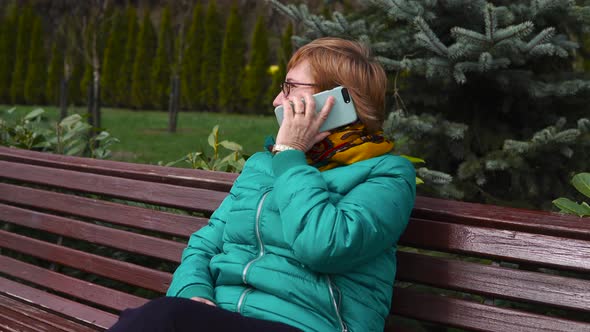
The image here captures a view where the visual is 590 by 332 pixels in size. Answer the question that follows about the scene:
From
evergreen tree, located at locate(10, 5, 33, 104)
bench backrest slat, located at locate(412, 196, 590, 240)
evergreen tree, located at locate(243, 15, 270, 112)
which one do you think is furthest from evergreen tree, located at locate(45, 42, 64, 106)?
bench backrest slat, located at locate(412, 196, 590, 240)

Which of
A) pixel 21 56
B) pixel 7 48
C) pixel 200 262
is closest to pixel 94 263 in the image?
pixel 200 262

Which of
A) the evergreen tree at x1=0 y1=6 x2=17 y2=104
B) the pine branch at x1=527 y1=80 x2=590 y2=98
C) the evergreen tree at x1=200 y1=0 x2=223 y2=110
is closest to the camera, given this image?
the pine branch at x1=527 y1=80 x2=590 y2=98

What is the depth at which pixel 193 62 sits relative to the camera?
18500mm

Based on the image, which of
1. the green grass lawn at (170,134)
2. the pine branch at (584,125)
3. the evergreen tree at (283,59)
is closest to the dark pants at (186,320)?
the pine branch at (584,125)

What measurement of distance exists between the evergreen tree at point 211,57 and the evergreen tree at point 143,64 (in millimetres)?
2079

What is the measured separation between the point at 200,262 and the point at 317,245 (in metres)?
0.55

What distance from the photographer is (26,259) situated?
3850mm

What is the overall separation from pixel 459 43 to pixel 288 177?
1.59m

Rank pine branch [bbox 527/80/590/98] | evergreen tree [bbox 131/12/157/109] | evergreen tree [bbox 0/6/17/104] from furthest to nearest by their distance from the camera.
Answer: evergreen tree [bbox 0/6/17/104], evergreen tree [bbox 131/12/157/109], pine branch [bbox 527/80/590/98]

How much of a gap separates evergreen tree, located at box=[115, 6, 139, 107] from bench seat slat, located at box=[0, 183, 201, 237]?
1719 centimetres

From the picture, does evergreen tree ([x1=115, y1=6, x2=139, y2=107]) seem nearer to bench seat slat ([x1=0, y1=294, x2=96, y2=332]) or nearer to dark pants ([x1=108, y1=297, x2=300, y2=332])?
bench seat slat ([x1=0, y1=294, x2=96, y2=332])

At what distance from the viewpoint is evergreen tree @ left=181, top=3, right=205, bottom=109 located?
60.0 ft

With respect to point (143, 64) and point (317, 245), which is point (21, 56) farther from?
point (317, 245)

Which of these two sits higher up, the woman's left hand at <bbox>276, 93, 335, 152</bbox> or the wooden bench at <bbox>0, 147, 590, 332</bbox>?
the woman's left hand at <bbox>276, 93, 335, 152</bbox>
